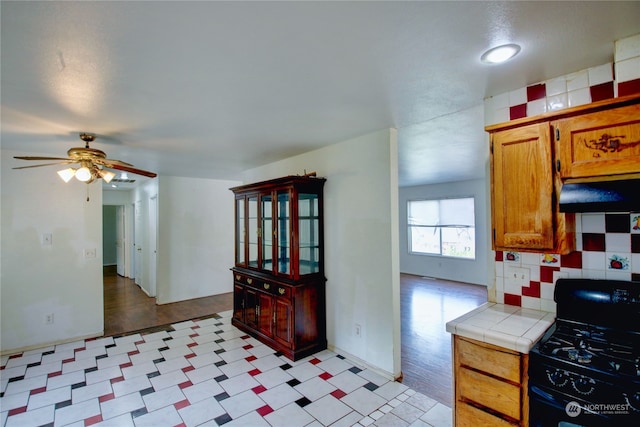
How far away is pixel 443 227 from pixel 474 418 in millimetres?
6502

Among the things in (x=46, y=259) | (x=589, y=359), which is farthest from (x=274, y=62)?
(x=46, y=259)

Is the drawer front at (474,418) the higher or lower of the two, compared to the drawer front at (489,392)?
lower

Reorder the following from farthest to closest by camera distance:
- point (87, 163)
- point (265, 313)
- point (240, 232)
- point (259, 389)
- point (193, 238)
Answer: point (193, 238), point (240, 232), point (265, 313), point (87, 163), point (259, 389)

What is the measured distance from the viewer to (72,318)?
12.7ft

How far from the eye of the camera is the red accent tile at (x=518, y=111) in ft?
6.59

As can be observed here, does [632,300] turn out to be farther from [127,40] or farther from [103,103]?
[103,103]

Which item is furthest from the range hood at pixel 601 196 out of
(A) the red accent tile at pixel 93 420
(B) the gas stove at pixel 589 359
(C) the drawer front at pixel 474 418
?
(A) the red accent tile at pixel 93 420

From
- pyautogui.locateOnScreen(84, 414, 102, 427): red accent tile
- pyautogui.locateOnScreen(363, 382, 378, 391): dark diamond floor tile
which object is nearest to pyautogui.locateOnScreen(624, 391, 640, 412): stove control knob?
pyautogui.locateOnScreen(363, 382, 378, 391): dark diamond floor tile

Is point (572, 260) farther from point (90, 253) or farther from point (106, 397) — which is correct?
point (90, 253)

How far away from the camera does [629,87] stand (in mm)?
1541

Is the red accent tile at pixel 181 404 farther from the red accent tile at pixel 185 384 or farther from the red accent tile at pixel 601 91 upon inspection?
the red accent tile at pixel 601 91

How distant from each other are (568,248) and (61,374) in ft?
14.7
